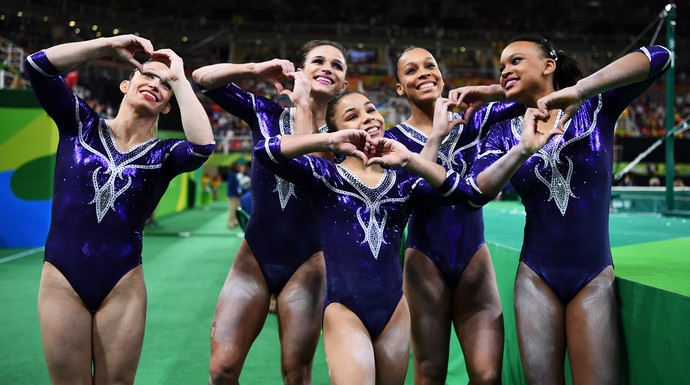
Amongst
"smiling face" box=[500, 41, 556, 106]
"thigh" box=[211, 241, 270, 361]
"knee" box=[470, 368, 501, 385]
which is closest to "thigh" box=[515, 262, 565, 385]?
"knee" box=[470, 368, 501, 385]

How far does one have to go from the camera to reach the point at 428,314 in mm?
2807

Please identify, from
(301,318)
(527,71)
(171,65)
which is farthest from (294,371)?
(527,71)

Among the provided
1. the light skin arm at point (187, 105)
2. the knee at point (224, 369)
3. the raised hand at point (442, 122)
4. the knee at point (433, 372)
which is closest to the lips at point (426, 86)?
the raised hand at point (442, 122)

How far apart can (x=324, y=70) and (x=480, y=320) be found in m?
1.38

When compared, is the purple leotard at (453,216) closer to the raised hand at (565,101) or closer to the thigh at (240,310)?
the raised hand at (565,101)

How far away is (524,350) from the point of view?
7.93 ft

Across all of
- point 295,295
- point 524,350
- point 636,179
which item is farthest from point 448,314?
point 636,179

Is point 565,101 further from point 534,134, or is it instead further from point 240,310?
point 240,310

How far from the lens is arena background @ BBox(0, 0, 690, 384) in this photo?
356cm

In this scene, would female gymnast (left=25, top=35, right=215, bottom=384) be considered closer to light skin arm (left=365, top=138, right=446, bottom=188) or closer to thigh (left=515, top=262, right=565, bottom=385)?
light skin arm (left=365, top=138, right=446, bottom=188)

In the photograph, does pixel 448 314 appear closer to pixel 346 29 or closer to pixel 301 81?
pixel 301 81

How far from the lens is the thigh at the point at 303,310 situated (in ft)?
9.02

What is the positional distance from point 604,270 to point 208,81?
6.22ft

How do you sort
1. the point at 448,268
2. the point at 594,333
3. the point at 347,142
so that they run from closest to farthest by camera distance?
the point at 594,333 → the point at 347,142 → the point at 448,268
